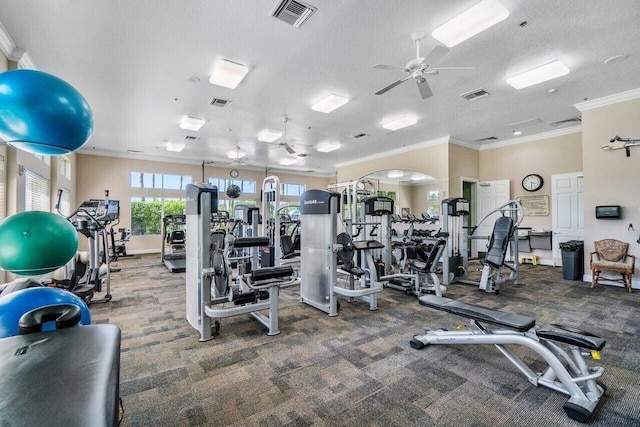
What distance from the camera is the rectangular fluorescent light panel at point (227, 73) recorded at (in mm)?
4031

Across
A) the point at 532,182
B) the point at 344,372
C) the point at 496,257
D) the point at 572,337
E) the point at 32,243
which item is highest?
the point at 532,182

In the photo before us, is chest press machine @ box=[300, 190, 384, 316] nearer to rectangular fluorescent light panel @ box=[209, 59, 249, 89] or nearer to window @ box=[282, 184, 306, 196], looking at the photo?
rectangular fluorescent light panel @ box=[209, 59, 249, 89]

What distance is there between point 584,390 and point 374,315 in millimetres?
2049

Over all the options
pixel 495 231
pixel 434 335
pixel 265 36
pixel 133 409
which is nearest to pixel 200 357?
pixel 133 409

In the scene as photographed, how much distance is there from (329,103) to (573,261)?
554 cm

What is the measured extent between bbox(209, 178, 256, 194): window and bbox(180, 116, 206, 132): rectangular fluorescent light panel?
4.78 metres

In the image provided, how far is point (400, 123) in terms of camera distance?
653 cm

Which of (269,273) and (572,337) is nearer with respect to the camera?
(572,337)

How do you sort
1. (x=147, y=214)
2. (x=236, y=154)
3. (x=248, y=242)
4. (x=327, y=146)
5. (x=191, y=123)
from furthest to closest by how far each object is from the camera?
(x=147, y=214) < (x=236, y=154) < (x=327, y=146) < (x=191, y=123) < (x=248, y=242)

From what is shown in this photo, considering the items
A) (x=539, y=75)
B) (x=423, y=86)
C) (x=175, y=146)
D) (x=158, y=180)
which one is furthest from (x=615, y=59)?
(x=158, y=180)

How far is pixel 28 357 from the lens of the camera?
939mm

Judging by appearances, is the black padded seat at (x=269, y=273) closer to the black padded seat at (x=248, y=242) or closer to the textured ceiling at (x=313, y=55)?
the black padded seat at (x=248, y=242)

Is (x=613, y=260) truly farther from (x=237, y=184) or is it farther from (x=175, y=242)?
(x=237, y=184)

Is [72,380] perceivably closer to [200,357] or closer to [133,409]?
[133,409]
